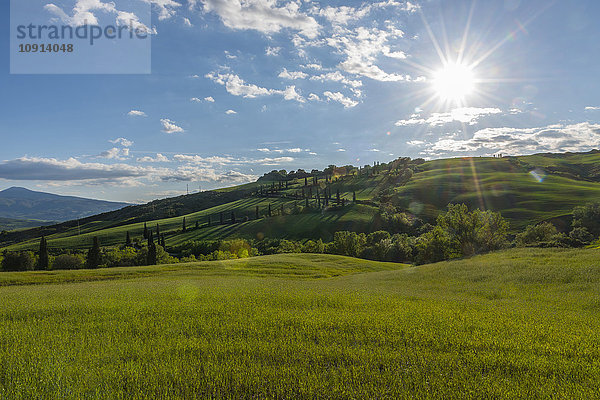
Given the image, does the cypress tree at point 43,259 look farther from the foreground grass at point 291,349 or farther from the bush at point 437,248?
the bush at point 437,248

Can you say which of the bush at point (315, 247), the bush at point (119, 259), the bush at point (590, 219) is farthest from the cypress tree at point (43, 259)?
the bush at point (590, 219)

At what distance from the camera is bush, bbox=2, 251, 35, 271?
96.2 metres

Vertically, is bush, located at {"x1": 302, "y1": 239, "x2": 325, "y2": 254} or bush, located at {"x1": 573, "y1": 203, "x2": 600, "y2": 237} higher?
bush, located at {"x1": 573, "y1": 203, "x2": 600, "y2": 237}

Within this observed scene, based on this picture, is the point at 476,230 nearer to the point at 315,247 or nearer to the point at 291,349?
the point at 315,247

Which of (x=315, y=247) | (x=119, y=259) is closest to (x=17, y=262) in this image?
(x=119, y=259)

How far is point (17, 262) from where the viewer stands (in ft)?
320

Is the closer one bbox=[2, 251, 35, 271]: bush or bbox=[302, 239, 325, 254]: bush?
bbox=[2, 251, 35, 271]: bush

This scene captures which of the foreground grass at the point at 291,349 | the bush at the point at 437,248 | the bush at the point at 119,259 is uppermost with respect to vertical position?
the foreground grass at the point at 291,349

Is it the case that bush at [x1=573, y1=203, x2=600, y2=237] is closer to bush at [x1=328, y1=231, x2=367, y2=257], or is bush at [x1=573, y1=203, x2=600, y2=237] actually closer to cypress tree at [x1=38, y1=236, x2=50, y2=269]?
bush at [x1=328, y1=231, x2=367, y2=257]

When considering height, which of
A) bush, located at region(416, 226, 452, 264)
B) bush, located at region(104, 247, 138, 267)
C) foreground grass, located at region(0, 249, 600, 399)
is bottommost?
bush, located at region(104, 247, 138, 267)

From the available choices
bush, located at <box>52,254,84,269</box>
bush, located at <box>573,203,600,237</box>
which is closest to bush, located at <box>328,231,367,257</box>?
bush, located at <box>573,203,600,237</box>

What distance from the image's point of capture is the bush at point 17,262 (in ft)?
316

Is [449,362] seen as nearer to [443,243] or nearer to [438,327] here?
[438,327]

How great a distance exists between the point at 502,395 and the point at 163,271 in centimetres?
4811
